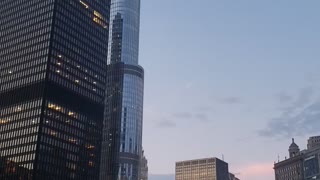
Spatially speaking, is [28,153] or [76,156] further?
[76,156]

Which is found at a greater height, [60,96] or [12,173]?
[60,96]

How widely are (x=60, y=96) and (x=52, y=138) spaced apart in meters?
18.3

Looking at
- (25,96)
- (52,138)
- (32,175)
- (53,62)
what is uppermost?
(53,62)

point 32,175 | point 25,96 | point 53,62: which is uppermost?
point 53,62

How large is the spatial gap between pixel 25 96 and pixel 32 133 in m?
18.9

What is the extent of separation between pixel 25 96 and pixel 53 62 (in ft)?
57.7

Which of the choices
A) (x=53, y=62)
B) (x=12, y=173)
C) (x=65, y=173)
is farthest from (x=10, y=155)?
(x=53, y=62)

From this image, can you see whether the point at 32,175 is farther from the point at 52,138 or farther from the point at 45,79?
the point at 45,79

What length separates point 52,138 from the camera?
189 metres

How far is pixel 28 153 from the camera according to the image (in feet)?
600

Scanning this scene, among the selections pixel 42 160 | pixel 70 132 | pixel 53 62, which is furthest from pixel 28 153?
pixel 53 62

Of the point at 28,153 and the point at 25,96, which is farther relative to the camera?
the point at 25,96

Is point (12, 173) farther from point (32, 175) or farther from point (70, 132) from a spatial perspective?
point (70, 132)

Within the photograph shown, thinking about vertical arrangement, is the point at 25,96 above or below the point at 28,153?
above
